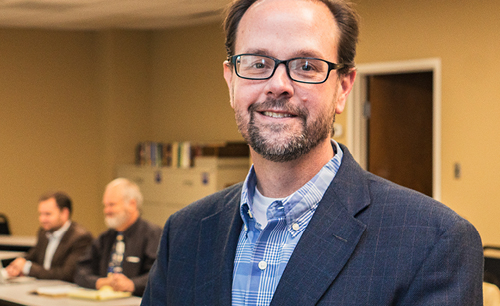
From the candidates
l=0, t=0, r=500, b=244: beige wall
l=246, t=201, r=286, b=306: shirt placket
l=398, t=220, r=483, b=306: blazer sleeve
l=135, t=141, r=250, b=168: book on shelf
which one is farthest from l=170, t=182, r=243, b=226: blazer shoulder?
l=0, t=0, r=500, b=244: beige wall

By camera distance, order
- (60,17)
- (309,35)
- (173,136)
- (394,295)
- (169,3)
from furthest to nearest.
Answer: (173,136)
(60,17)
(169,3)
(309,35)
(394,295)

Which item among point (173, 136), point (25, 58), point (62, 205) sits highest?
point (25, 58)

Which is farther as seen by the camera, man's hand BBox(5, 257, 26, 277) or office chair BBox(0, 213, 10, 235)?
office chair BBox(0, 213, 10, 235)

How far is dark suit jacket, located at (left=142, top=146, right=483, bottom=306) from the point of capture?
40.8 inches

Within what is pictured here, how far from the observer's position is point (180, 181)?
24.7 ft

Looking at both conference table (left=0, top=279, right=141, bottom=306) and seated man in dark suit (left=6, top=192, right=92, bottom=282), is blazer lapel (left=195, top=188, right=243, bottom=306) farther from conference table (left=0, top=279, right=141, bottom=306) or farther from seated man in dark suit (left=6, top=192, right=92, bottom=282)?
seated man in dark suit (left=6, top=192, right=92, bottom=282)

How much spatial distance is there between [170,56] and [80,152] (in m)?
1.91

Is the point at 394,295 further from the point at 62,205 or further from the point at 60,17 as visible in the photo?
the point at 60,17

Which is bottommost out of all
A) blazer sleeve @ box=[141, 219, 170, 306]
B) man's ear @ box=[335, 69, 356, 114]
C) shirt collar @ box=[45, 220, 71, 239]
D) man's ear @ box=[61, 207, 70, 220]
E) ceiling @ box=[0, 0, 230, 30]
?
shirt collar @ box=[45, 220, 71, 239]

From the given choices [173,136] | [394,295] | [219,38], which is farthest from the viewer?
[173,136]

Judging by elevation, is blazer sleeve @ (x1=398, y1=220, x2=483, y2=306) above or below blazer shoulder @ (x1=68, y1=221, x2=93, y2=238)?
above

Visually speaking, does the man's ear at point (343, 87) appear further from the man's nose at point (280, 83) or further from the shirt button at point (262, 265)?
the shirt button at point (262, 265)

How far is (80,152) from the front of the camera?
8.62 m

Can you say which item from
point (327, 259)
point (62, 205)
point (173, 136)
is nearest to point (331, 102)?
point (327, 259)
